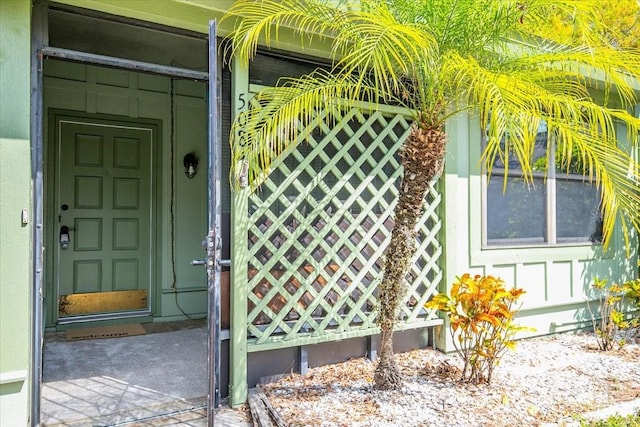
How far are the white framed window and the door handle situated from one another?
3.94m

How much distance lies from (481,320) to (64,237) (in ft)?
12.5

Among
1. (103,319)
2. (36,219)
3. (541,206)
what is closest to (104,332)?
(103,319)

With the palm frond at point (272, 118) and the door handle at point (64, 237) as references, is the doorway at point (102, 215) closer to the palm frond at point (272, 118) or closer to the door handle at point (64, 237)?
the door handle at point (64, 237)

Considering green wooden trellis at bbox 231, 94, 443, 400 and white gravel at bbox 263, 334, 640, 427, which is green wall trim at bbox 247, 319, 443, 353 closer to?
green wooden trellis at bbox 231, 94, 443, 400

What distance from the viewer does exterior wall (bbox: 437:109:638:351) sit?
3.53 metres

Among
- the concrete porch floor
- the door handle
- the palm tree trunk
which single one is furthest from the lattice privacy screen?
the door handle

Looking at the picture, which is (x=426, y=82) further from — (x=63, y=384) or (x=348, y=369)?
(x=63, y=384)

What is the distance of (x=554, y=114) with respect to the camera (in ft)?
7.62

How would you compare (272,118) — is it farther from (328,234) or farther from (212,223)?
(328,234)

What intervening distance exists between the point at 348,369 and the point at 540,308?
7.16ft

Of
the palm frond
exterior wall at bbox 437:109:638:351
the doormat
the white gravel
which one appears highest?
the palm frond

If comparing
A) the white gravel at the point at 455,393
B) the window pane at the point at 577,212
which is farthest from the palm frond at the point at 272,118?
the window pane at the point at 577,212

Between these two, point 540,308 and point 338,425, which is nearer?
point 338,425

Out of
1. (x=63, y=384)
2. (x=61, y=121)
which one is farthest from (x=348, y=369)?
(x=61, y=121)
